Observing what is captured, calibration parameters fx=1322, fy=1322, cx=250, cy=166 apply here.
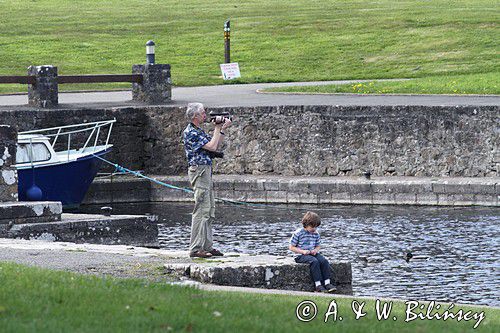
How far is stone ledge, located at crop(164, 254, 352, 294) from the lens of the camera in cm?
1496

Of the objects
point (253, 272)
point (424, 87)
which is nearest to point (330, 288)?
point (253, 272)

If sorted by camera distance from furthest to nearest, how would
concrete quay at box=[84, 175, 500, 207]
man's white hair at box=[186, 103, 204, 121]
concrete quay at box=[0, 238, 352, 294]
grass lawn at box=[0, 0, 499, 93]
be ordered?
1. grass lawn at box=[0, 0, 499, 93]
2. concrete quay at box=[84, 175, 500, 207]
3. man's white hair at box=[186, 103, 204, 121]
4. concrete quay at box=[0, 238, 352, 294]

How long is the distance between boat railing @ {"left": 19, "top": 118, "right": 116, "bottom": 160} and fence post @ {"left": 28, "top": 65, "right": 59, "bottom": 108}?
1223 mm

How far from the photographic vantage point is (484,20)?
2034 inches

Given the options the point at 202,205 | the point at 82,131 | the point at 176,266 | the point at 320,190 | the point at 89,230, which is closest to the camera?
the point at 176,266

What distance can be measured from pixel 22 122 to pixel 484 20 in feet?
84.7

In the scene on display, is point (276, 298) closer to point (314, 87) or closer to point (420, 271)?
point (420, 271)

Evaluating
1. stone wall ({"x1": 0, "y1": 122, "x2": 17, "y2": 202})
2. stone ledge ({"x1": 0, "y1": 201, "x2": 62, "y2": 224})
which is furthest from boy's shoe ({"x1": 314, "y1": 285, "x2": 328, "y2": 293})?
stone wall ({"x1": 0, "y1": 122, "x2": 17, "y2": 202})

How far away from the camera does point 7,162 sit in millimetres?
20125

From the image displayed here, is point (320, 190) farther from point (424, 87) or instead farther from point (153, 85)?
point (424, 87)

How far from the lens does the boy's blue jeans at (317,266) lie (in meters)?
15.8

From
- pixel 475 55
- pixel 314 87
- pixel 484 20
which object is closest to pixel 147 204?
pixel 314 87

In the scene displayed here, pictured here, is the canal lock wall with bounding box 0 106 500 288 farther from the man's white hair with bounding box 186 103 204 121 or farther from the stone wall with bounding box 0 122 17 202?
the man's white hair with bounding box 186 103 204 121

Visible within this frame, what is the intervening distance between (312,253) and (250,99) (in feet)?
61.6
